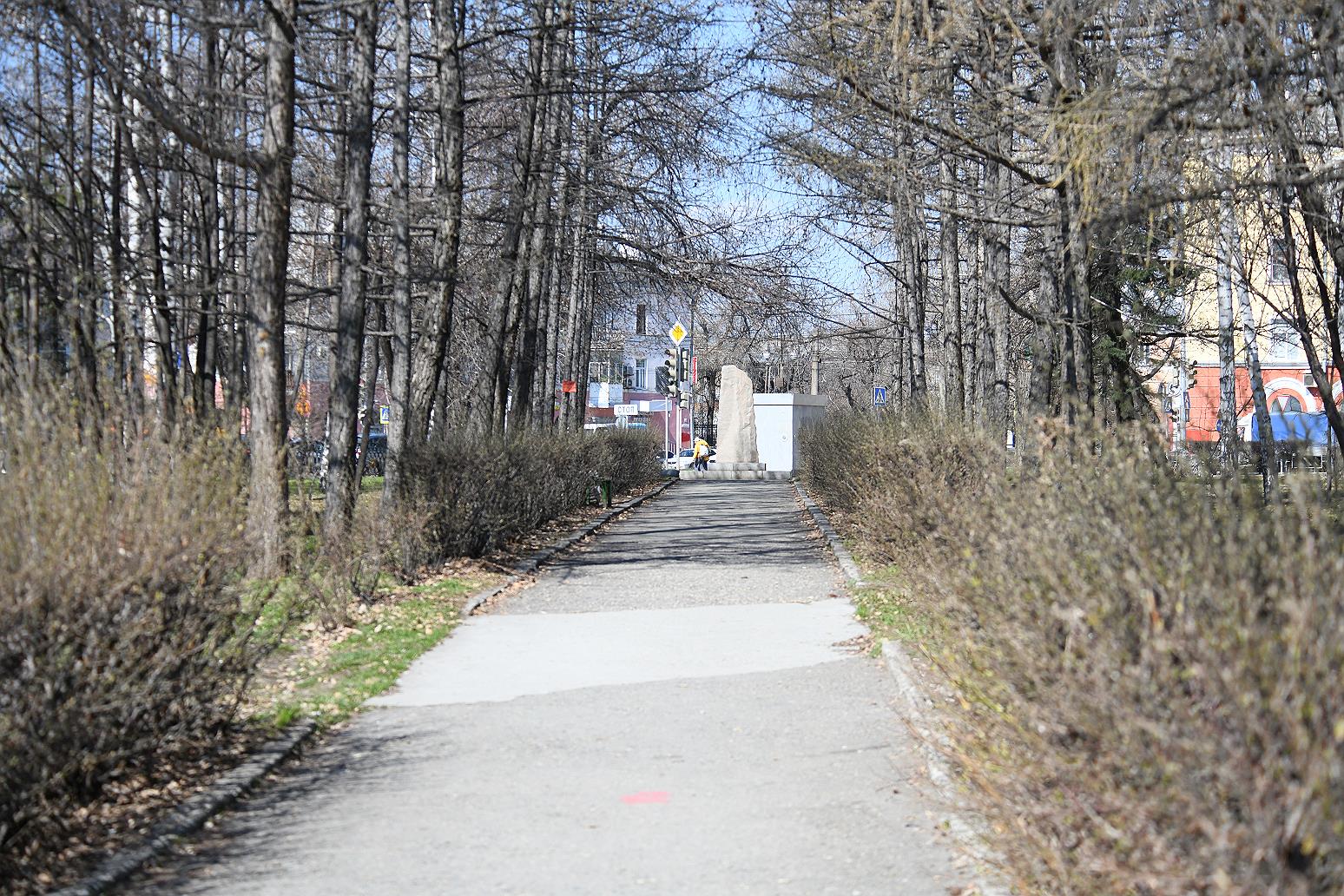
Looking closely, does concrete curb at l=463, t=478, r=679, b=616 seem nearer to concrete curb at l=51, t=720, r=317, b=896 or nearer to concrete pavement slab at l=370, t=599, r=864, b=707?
concrete pavement slab at l=370, t=599, r=864, b=707

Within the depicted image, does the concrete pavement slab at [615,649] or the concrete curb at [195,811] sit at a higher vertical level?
the concrete curb at [195,811]

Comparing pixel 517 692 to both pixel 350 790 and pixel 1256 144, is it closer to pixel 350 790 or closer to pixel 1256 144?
pixel 350 790

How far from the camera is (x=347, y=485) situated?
49.8ft

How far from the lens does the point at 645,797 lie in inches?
263

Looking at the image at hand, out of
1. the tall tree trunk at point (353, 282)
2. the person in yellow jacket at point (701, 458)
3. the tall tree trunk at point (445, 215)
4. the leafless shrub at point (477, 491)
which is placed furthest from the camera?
the person in yellow jacket at point (701, 458)

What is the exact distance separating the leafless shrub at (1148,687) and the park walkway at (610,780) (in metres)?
0.95

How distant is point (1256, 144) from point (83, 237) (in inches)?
480

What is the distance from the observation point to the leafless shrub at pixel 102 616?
209 inches

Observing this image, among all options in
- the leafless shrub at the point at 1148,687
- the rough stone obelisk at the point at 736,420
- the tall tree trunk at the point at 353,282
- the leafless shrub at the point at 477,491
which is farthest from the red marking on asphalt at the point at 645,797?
the rough stone obelisk at the point at 736,420

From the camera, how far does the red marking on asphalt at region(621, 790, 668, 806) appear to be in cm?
659

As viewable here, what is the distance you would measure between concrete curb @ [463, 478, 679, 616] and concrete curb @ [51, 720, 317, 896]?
5192 millimetres

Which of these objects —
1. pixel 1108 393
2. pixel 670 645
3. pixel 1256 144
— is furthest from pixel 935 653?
pixel 1108 393

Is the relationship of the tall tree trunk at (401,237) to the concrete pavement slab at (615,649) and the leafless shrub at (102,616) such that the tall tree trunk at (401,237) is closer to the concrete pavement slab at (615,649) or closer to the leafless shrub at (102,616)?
the concrete pavement slab at (615,649)

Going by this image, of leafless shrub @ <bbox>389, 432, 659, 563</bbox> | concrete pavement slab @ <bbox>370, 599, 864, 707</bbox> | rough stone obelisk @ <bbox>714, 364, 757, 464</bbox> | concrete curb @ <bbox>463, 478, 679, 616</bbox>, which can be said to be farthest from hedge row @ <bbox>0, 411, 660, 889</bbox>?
rough stone obelisk @ <bbox>714, 364, 757, 464</bbox>
